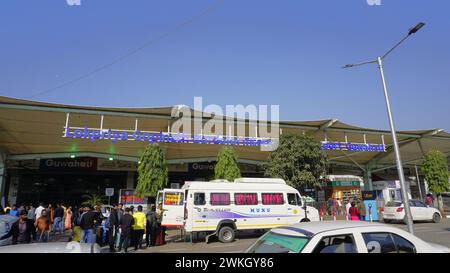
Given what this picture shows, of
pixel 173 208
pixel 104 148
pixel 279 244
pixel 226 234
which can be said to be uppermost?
pixel 104 148

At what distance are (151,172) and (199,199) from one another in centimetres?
843

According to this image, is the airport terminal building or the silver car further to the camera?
the airport terminal building

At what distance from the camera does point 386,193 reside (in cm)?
3219

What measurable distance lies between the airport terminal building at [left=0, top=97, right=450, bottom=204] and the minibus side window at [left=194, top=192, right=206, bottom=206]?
7911mm

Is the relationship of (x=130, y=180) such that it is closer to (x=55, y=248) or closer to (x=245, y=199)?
(x=245, y=199)

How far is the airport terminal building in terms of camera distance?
2056 centimetres

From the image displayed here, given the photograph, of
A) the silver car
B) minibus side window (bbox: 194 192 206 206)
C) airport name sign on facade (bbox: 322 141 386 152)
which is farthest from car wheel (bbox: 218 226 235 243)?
airport name sign on facade (bbox: 322 141 386 152)

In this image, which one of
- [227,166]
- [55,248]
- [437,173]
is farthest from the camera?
[437,173]

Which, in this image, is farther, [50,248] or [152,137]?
[152,137]

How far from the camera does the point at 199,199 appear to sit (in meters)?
14.7

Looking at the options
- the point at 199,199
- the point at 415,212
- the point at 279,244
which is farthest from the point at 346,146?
the point at 279,244

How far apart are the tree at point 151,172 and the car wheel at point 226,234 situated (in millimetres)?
8874

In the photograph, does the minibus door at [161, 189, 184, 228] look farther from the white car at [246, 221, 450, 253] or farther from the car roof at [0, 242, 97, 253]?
the white car at [246, 221, 450, 253]
